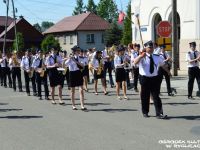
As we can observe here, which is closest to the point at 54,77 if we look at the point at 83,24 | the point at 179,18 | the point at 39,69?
the point at 39,69

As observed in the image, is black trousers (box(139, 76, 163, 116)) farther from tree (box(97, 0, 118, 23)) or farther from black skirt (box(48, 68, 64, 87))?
tree (box(97, 0, 118, 23))

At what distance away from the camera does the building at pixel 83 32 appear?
264ft

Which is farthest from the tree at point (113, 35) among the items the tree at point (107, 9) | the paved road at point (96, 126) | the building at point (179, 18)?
the paved road at point (96, 126)

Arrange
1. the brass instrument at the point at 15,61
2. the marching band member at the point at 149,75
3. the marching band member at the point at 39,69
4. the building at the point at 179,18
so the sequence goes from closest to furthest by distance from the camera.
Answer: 1. the marching band member at the point at 149,75
2. the marching band member at the point at 39,69
3. the brass instrument at the point at 15,61
4. the building at the point at 179,18

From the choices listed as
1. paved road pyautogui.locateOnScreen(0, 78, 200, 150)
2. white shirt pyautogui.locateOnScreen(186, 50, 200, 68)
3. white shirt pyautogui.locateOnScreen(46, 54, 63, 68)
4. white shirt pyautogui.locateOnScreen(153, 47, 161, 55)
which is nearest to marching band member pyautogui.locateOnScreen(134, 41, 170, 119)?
paved road pyautogui.locateOnScreen(0, 78, 200, 150)

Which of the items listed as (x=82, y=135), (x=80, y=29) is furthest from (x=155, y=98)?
(x=80, y=29)

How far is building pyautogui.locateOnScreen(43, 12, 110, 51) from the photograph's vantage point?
80500 mm

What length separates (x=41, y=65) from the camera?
17031 millimetres

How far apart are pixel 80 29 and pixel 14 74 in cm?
5925

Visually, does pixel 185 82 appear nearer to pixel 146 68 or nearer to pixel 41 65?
pixel 41 65

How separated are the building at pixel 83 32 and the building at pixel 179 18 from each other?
49.1 metres

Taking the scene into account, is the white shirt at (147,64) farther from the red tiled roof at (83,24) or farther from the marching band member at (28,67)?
the red tiled roof at (83,24)

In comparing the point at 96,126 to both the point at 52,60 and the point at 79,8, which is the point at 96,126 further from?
the point at 79,8

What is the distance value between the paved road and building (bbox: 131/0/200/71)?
1068cm
